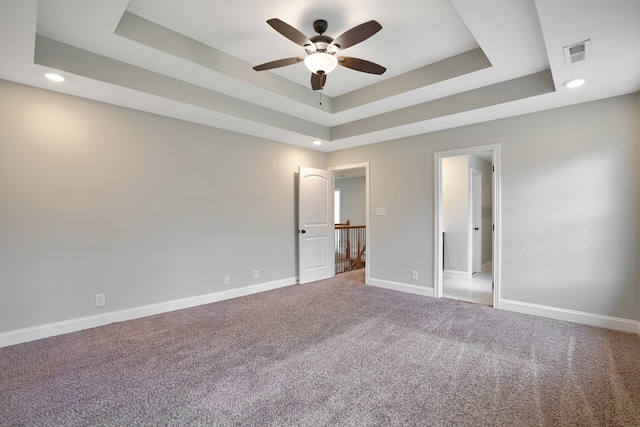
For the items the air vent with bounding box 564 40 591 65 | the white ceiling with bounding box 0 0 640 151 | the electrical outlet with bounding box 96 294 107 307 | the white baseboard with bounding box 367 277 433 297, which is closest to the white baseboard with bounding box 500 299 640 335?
the white baseboard with bounding box 367 277 433 297

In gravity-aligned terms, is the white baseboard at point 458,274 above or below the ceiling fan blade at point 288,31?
below

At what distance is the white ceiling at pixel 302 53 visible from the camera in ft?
6.84

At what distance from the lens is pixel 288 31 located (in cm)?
218

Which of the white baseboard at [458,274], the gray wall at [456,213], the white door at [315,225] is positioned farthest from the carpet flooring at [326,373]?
the gray wall at [456,213]

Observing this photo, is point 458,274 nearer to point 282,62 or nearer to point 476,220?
point 476,220

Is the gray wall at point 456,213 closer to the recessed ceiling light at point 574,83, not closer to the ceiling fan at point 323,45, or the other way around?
the recessed ceiling light at point 574,83

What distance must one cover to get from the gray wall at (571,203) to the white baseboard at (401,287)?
102cm

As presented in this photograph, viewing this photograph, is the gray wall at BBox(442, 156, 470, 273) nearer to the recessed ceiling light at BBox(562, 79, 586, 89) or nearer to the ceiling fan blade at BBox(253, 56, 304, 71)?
the recessed ceiling light at BBox(562, 79, 586, 89)

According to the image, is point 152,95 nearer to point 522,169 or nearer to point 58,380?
point 58,380

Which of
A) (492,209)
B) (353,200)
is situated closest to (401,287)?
(492,209)

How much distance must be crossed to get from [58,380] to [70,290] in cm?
119

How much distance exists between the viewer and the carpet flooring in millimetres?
1771

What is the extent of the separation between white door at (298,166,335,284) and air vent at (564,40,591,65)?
3.61 meters

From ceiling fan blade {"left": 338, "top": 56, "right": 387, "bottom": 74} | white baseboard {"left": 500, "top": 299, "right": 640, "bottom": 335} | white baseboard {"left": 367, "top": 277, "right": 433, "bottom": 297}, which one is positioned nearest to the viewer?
ceiling fan blade {"left": 338, "top": 56, "right": 387, "bottom": 74}
